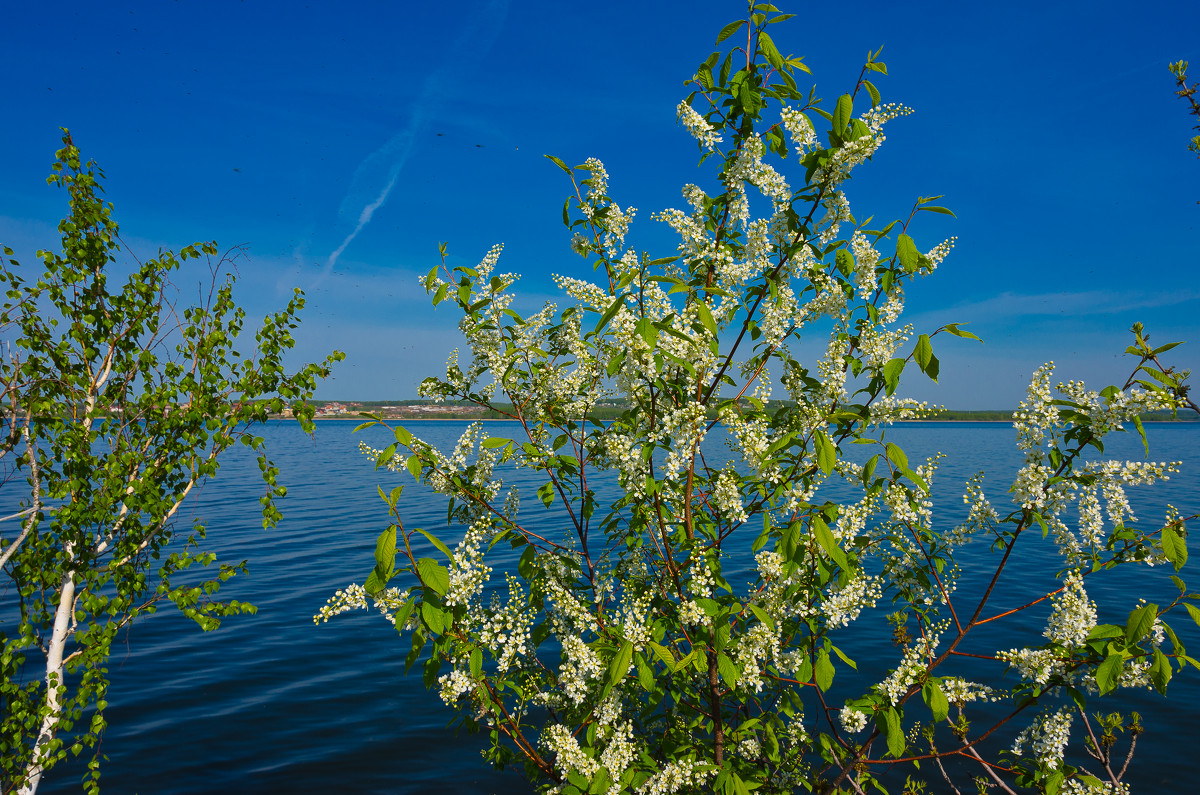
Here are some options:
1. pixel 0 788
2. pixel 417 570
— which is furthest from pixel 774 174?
pixel 0 788

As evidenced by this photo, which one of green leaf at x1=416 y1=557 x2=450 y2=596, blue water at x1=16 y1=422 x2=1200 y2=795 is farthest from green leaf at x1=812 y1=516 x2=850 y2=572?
blue water at x1=16 y1=422 x2=1200 y2=795

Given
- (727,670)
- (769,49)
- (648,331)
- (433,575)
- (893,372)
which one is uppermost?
(769,49)

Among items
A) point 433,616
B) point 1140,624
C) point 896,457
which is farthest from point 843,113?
point 433,616

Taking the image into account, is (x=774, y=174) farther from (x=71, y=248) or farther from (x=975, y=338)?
(x=71, y=248)

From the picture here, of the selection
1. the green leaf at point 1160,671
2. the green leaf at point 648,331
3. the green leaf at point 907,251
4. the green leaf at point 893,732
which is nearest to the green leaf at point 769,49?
the green leaf at point 907,251

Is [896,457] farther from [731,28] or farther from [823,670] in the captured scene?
[731,28]

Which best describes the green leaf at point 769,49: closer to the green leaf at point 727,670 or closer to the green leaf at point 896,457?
the green leaf at point 896,457

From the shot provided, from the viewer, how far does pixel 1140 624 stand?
2783mm

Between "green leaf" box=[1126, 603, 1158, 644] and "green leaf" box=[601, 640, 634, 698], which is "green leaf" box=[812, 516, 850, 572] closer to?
"green leaf" box=[601, 640, 634, 698]

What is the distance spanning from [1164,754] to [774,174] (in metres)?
10.8

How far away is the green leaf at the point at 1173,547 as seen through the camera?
107 inches

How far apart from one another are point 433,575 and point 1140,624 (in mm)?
3331

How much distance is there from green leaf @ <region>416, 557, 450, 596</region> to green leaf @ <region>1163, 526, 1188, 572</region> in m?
3.33

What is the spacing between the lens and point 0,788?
150 inches
